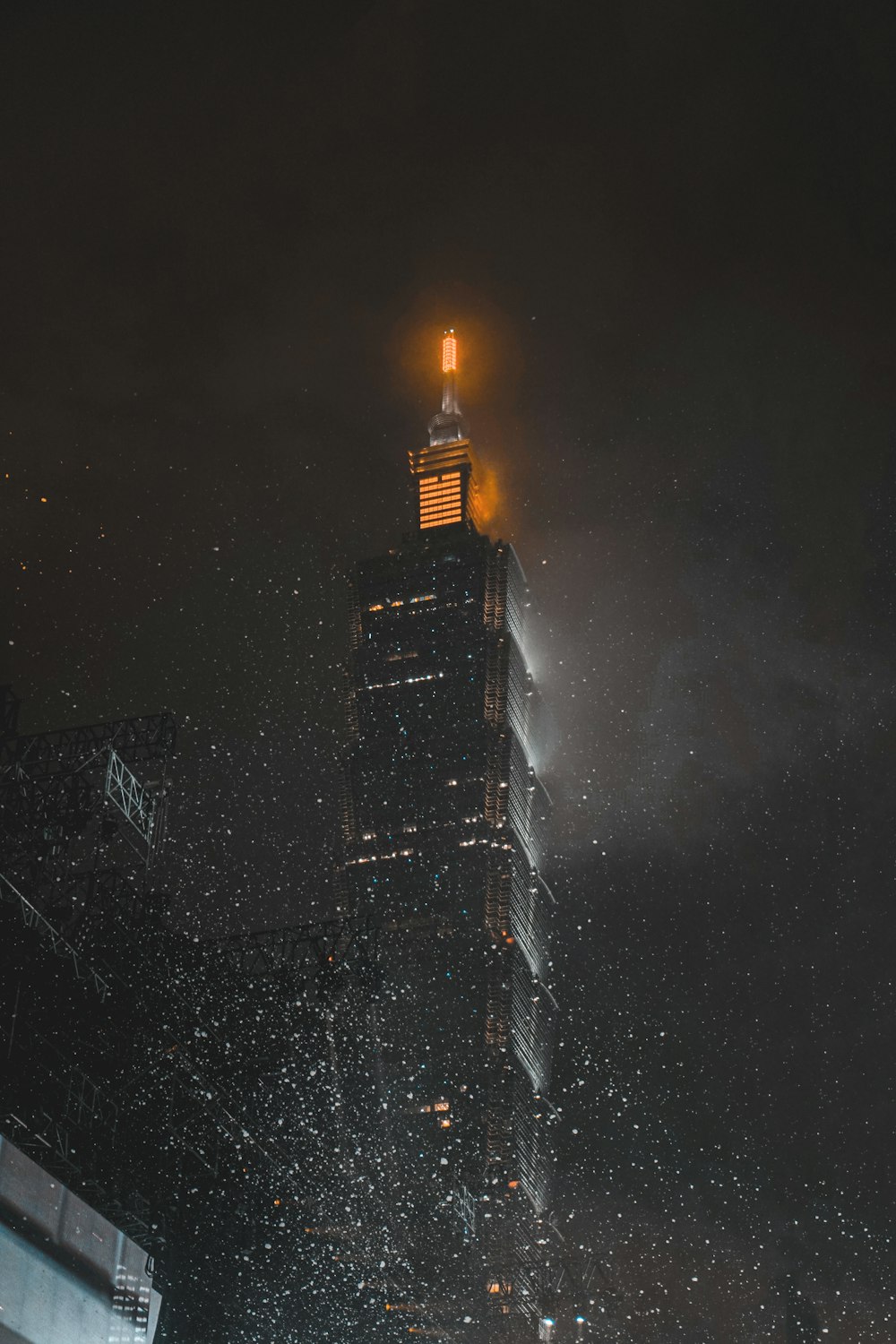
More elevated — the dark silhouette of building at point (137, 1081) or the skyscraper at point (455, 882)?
the skyscraper at point (455, 882)

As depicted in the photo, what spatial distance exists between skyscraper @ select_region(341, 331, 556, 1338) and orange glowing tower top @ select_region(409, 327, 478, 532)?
→ 25 cm

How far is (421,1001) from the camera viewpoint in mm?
126125

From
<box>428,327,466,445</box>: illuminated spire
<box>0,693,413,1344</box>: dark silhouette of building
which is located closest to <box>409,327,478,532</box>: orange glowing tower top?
<box>428,327,466,445</box>: illuminated spire

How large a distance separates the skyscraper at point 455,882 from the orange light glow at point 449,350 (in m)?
0.35

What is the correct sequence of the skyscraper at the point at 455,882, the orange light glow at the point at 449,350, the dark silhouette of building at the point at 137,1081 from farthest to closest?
1. the orange light glow at the point at 449,350
2. the skyscraper at the point at 455,882
3. the dark silhouette of building at the point at 137,1081

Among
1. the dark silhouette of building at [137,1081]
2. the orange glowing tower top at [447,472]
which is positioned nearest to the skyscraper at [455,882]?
the orange glowing tower top at [447,472]

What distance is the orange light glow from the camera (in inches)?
5748

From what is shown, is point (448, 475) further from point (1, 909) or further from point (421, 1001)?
point (1, 909)

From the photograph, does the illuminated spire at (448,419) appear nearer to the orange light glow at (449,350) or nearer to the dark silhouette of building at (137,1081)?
→ the orange light glow at (449,350)

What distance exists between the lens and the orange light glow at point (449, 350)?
146000 mm

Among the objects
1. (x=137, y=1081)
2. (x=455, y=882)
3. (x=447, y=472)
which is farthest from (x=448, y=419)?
(x=137, y=1081)

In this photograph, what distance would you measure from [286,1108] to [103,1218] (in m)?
9.11

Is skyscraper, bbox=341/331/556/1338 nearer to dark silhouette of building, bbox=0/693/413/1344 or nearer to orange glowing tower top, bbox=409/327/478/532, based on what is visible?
orange glowing tower top, bbox=409/327/478/532

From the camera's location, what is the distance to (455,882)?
5212 inches
